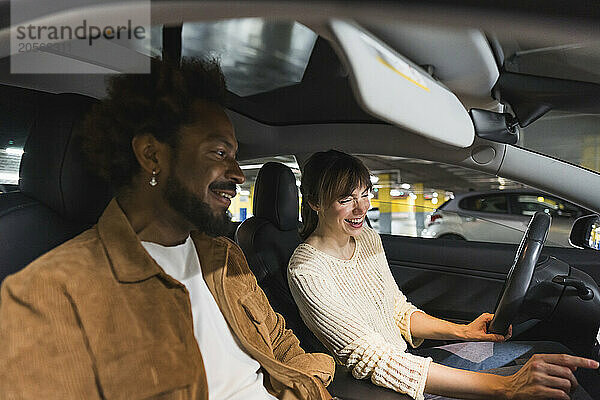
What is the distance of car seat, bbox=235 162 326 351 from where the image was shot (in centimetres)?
139

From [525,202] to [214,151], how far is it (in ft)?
4.93

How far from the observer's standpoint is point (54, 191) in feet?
2.23

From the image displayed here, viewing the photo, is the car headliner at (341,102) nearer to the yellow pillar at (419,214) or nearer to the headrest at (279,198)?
the headrest at (279,198)

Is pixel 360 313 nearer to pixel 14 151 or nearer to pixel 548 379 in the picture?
pixel 548 379

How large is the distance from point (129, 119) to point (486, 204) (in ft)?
6.78

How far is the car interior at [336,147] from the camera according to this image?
60 centimetres

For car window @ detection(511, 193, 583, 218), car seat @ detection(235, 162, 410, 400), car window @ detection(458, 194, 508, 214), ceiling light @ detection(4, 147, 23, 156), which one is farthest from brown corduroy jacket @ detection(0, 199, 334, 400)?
car window @ detection(458, 194, 508, 214)

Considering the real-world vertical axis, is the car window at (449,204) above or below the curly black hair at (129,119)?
below

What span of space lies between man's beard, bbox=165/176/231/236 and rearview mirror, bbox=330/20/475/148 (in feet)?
0.85

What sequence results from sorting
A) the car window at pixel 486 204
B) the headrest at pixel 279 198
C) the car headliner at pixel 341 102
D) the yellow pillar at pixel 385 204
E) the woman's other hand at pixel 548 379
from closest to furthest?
the car headliner at pixel 341 102
the woman's other hand at pixel 548 379
the headrest at pixel 279 198
the yellow pillar at pixel 385 204
the car window at pixel 486 204

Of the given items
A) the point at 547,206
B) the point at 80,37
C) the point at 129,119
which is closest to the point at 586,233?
the point at 547,206

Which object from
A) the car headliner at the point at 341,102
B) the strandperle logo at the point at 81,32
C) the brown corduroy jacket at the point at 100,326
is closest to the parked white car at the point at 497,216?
the car headliner at the point at 341,102

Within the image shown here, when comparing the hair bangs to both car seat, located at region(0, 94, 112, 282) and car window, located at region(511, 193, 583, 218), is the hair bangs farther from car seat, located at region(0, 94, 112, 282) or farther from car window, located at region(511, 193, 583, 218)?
car seat, located at region(0, 94, 112, 282)

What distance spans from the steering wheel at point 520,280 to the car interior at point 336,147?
0.03 meters
